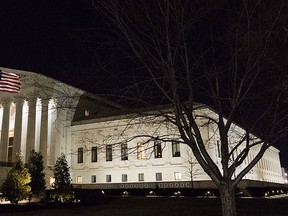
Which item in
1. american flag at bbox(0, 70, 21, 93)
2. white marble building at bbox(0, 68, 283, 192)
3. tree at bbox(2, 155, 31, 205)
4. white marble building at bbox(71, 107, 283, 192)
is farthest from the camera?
white marble building at bbox(0, 68, 283, 192)

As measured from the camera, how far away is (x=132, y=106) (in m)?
10.0

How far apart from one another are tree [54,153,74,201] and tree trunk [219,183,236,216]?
84.7 ft

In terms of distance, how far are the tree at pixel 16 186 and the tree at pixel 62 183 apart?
12.1 ft

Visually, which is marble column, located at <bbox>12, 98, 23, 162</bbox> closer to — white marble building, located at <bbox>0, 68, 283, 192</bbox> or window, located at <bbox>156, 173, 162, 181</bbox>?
white marble building, located at <bbox>0, 68, 283, 192</bbox>

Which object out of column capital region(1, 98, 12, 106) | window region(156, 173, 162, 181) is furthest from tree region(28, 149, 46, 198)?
column capital region(1, 98, 12, 106)

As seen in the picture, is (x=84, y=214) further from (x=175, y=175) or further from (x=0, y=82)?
(x=175, y=175)

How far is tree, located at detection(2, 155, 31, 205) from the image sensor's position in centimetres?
2844

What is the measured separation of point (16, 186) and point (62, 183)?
7.34 metres

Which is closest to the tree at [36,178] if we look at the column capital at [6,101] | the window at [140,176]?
the window at [140,176]

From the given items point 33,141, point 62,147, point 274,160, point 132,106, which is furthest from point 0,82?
point 274,160

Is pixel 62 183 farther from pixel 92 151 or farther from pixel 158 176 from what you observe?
pixel 158 176

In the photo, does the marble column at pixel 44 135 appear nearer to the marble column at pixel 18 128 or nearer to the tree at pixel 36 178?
the marble column at pixel 18 128

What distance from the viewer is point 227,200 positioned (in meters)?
8.86

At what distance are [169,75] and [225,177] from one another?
3146mm
